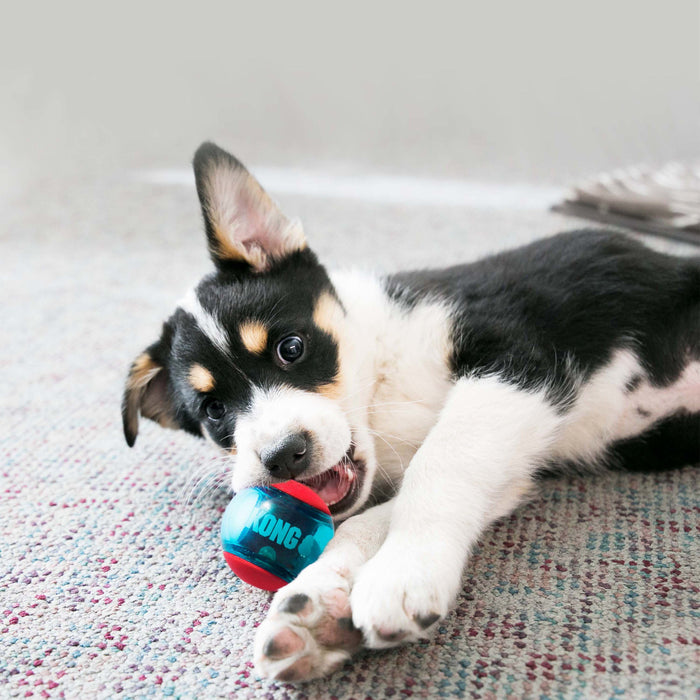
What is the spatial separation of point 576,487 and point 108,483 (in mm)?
1183

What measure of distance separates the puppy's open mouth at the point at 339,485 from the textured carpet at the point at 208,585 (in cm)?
25

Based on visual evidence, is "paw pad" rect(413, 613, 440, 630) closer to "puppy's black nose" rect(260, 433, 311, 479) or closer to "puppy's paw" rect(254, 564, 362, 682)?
"puppy's paw" rect(254, 564, 362, 682)

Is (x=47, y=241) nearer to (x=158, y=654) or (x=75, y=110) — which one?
(x=75, y=110)

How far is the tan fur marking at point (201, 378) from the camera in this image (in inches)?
72.5

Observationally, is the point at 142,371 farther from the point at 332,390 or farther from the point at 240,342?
the point at 332,390

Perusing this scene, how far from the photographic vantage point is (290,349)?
1.83 metres

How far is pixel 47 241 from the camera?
4.59 meters

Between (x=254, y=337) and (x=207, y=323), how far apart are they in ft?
0.48

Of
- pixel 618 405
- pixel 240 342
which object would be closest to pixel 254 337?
pixel 240 342

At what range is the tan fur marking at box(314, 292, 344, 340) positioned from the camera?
1.92 meters

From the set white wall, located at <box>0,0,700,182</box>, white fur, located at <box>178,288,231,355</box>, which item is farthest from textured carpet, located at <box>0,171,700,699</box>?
white wall, located at <box>0,0,700,182</box>

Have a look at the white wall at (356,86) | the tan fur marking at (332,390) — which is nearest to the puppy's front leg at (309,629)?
the tan fur marking at (332,390)

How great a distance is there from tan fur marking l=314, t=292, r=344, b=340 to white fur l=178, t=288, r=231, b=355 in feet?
0.75

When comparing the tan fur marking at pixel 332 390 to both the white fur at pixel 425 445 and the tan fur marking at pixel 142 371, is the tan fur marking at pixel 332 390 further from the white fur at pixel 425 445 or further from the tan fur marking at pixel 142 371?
the tan fur marking at pixel 142 371
